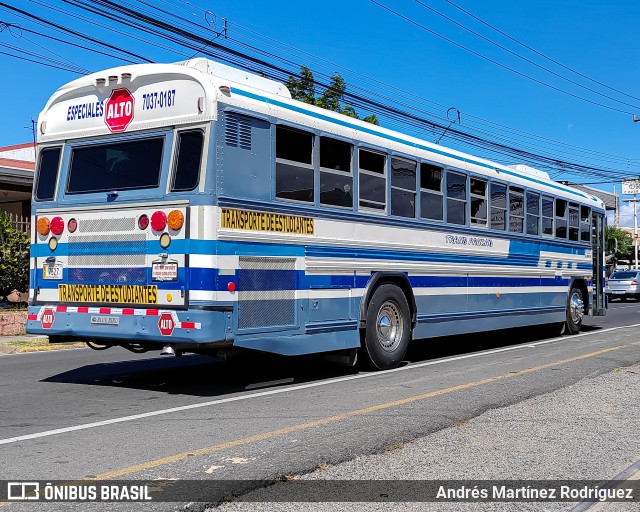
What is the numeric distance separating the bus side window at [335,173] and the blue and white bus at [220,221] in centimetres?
2

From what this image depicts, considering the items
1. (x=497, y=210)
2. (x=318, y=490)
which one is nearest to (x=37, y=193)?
(x=318, y=490)

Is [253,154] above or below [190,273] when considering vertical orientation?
above

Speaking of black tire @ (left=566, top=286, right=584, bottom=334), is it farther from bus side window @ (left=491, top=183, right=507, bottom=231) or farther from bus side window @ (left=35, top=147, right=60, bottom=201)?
bus side window @ (left=35, top=147, right=60, bottom=201)

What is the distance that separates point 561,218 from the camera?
1568cm

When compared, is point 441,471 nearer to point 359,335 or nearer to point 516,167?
point 359,335

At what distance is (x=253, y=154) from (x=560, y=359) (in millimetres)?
6059

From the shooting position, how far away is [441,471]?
17.2ft

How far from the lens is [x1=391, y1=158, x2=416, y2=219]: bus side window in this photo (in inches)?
412

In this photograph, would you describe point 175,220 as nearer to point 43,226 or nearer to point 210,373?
point 43,226

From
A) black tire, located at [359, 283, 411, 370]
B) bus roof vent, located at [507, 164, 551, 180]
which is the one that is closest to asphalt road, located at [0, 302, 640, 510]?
black tire, located at [359, 283, 411, 370]

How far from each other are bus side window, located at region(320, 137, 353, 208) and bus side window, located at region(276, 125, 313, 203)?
23 cm

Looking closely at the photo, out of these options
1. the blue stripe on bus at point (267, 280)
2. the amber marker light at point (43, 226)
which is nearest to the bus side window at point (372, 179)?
the blue stripe on bus at point (267, 280)

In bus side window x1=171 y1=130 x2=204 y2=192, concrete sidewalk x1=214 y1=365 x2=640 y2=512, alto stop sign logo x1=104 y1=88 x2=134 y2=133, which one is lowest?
concrete sidewalk x1=214 y1=365 x2=640 y2=512

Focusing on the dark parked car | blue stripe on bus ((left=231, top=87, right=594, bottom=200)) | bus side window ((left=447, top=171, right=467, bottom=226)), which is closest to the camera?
blue stripe on bus ((left=231, top=87, right=594, bottom=200))
